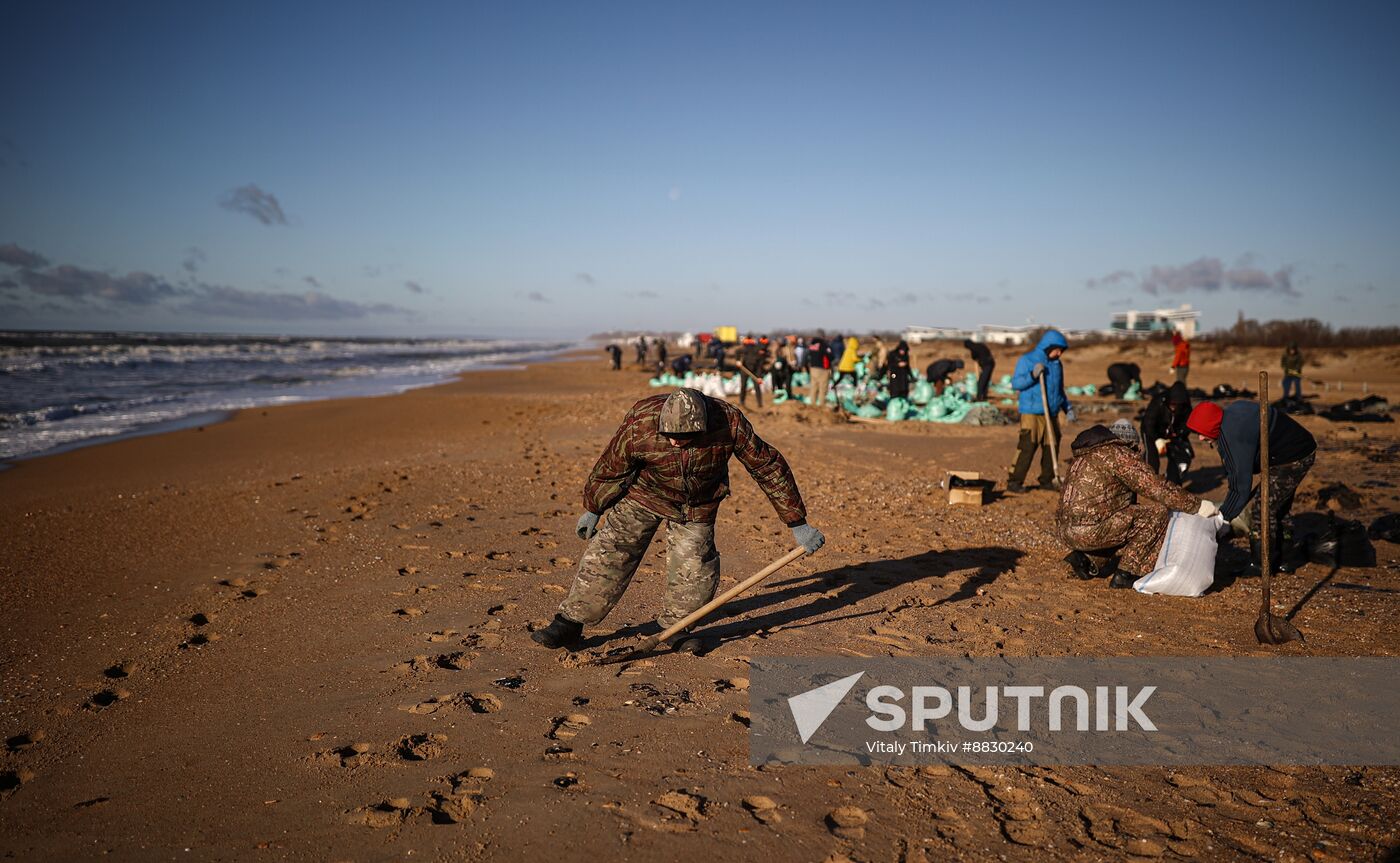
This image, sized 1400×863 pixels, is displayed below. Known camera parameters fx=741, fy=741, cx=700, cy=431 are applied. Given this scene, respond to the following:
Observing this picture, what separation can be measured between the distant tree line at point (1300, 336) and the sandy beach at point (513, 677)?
96.5 feet

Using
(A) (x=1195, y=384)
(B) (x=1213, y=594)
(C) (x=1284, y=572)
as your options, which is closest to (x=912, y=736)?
(B) (x=1213, y=594)

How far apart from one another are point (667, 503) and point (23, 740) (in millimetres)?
3231

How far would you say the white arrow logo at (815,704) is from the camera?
359 centimetres

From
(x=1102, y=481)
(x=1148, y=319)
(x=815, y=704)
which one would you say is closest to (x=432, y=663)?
(x=815, y=704)

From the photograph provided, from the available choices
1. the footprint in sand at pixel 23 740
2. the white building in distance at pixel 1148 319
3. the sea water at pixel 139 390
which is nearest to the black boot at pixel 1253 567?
the footprint in sand at pixel 23 740

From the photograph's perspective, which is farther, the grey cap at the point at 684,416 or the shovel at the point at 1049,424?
the shovel at the point at 1049,424

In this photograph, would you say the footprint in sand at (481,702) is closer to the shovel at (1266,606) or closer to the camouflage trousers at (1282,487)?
the shovel at (1266,606)

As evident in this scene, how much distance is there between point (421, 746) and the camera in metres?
3.34

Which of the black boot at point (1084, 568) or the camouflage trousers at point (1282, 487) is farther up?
the camouflage trousers at point (1282, 487)

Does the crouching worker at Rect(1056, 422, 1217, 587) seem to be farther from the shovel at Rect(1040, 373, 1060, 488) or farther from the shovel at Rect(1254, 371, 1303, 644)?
the shovel at Rect(1040, 373, 1060, 488)

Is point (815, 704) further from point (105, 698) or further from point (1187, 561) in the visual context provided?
point (105, 698)

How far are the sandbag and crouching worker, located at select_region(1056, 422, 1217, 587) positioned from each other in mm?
108

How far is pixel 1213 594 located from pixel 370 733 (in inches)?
224

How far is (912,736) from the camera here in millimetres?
3543
